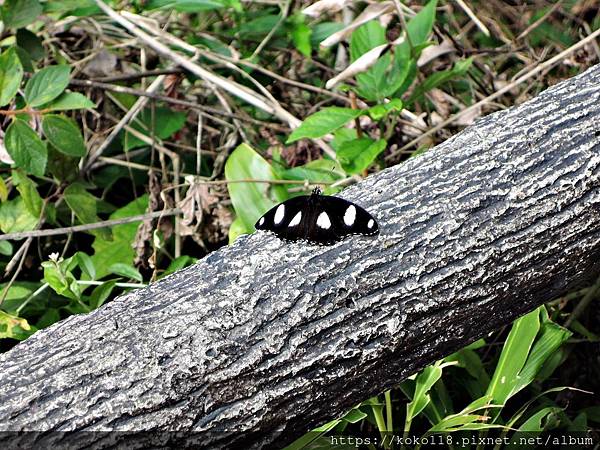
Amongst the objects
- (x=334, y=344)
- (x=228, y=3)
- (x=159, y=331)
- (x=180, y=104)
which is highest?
(x=228, y=3)

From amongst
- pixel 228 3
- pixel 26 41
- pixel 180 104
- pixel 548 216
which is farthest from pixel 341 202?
pixel 26 41

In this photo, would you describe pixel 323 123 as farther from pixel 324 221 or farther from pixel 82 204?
pixel 82 204

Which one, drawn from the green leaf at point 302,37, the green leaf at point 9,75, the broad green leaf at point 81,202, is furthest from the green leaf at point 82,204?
the green leaf at point 302,37

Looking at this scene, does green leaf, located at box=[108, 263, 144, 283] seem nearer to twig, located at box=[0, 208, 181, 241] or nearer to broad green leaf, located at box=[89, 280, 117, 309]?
broad green leaf, located at box=[89, 280, 117, 309]

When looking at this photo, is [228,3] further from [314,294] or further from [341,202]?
[314,294]

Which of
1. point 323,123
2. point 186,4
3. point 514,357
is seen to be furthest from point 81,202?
point 514,357
